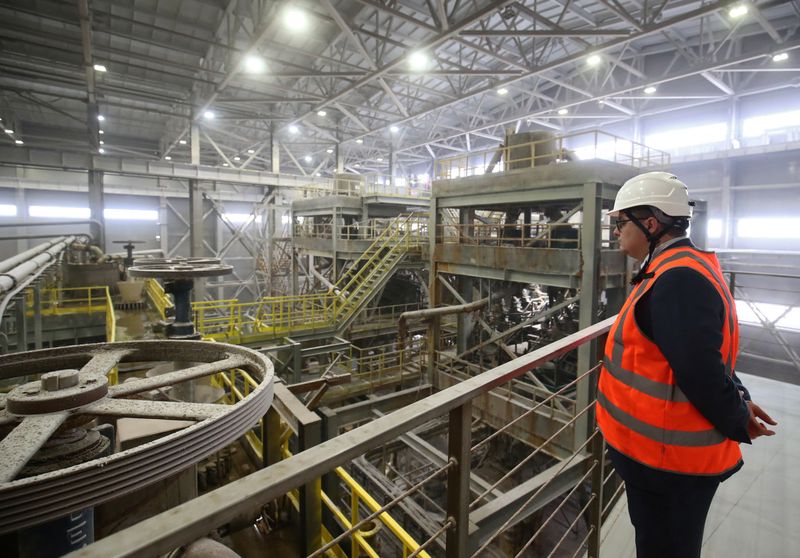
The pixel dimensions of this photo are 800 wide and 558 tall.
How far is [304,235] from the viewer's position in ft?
68.3

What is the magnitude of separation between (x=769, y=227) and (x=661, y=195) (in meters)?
25.3

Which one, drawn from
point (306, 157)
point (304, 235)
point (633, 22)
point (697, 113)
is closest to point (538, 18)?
point (633, 22)

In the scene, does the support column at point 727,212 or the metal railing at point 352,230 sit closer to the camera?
the metal railing at point 352,230

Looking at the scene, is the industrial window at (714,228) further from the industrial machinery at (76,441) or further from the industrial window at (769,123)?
the industrial machinery at (76,441)

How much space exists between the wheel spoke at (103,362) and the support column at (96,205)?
60.0 ft

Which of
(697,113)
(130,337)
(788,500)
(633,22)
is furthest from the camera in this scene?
(697,113)

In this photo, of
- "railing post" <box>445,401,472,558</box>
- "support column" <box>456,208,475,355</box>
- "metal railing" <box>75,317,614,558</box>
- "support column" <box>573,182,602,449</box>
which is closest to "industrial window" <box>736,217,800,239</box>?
"support column" <box>456,208,475,355</box>

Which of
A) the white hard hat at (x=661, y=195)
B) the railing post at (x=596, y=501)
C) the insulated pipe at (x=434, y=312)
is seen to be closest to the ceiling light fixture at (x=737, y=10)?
the insulated pipe at (x=434, y=312)

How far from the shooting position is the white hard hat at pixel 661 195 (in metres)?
2.19

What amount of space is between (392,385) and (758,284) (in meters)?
20.4

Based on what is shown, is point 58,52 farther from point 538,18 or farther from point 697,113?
point 697,113

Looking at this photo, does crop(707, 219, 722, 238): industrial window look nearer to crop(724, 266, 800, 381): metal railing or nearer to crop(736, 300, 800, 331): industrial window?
crop(724, 266, 800, 381): metal railing

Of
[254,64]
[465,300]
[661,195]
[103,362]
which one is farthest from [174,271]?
[254,64]

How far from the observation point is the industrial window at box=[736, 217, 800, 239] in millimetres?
20312
